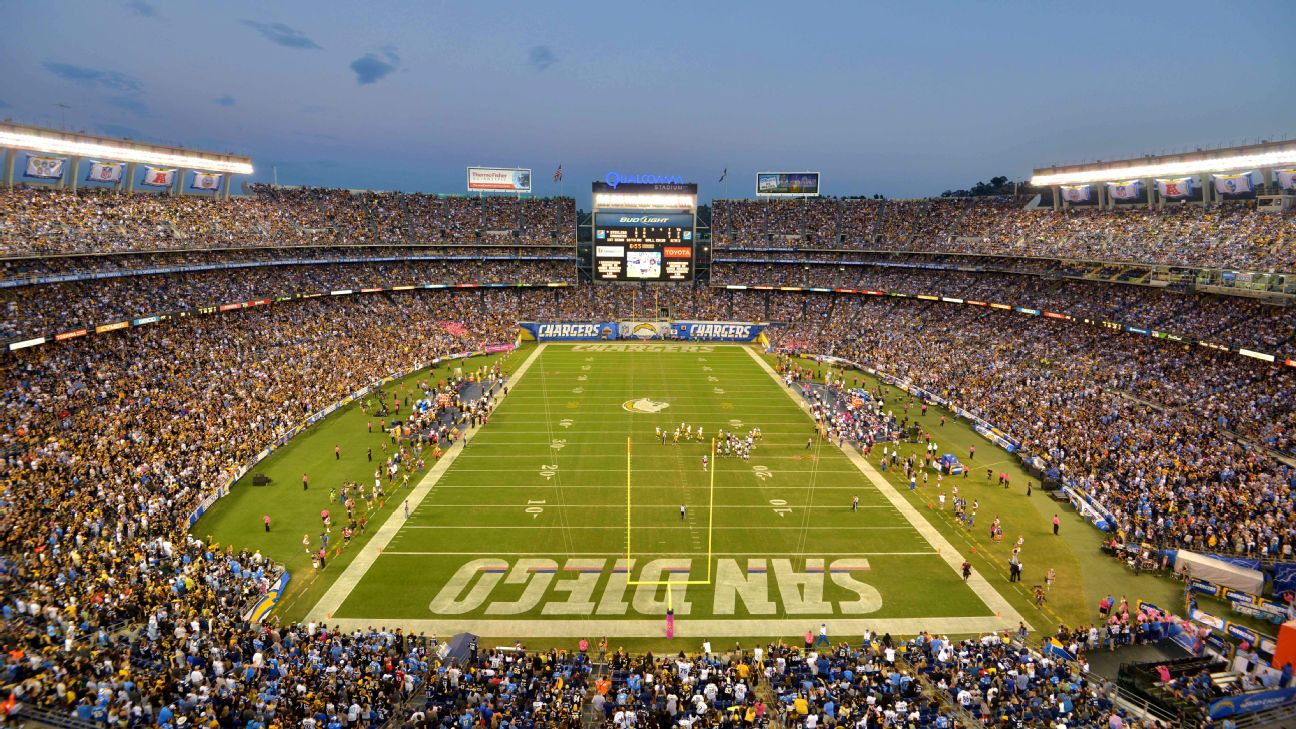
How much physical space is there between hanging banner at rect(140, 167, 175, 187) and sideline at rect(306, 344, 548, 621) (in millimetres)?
35442

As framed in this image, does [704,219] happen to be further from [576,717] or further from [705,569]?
[576,717]

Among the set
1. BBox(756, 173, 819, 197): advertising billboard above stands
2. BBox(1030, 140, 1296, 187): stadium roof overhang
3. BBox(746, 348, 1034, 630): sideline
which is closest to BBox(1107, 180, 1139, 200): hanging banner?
BBox(1030, 140, 1296, 187): stadium roof overhang

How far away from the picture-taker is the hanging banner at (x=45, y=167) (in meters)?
40.4

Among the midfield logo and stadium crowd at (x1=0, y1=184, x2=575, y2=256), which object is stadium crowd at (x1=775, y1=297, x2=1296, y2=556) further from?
stadium crowd at (x1=0, y1=184, x2=575, y2=256)

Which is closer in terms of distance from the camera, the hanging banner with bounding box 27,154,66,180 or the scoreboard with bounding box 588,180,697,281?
the hanging banner with bounding box 27,154,66,180

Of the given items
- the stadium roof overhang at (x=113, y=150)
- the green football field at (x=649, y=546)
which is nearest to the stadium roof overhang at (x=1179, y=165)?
the green football field at (x=649, y=546)

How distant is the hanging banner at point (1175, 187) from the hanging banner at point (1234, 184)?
179 cm

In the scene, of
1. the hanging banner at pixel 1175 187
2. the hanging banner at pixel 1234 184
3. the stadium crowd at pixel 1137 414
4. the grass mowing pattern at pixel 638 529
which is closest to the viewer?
the grass mowing pattern at pixel 638 529

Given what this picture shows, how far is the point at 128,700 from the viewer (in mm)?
14000

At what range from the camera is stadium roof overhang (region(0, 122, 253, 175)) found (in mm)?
37938

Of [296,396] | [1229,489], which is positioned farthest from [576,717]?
[296,396]

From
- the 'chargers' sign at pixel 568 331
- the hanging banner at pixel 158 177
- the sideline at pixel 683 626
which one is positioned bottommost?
the sideline at pixel 683 626

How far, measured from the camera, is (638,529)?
988 inches

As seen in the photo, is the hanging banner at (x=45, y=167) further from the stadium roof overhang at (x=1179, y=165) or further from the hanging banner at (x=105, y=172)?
the stadium roof overhang at (x=1179, y=165)
